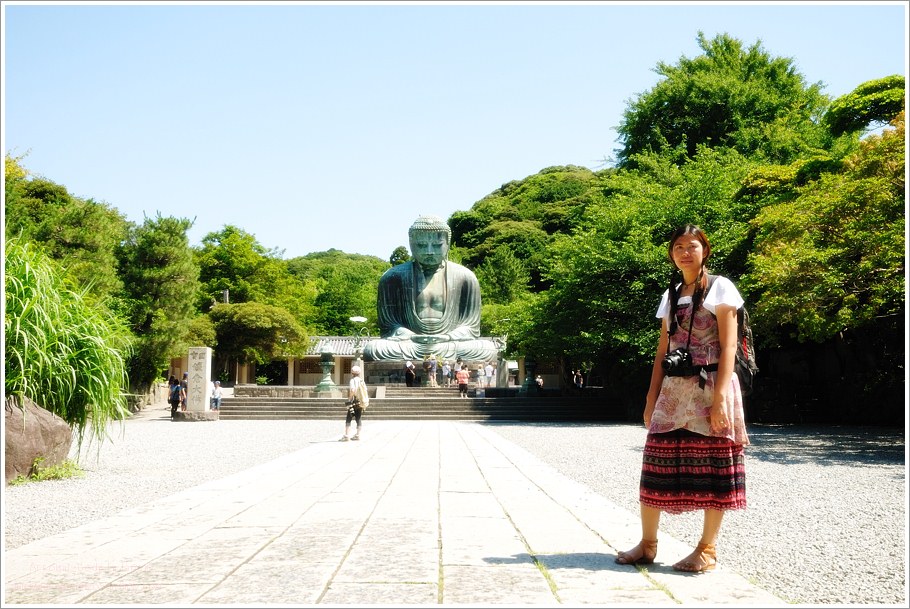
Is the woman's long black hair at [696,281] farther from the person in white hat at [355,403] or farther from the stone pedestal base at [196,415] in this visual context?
the stone pedestal base at [196,415]

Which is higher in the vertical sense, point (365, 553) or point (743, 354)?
point (743, 354)

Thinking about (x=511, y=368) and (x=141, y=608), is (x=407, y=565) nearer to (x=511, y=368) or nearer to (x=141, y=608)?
(x=141, y=608)

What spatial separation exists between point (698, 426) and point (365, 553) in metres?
1.69

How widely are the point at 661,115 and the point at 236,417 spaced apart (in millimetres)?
20320

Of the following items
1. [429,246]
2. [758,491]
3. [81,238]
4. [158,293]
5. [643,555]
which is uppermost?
[429,246]

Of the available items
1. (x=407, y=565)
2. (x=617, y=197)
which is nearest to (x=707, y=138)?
(x=617, y=197)

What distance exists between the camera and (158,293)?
84.1ft

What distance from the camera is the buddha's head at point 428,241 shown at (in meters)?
27.4

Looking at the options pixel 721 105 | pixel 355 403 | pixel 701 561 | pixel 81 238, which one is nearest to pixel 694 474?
pixel 701 561

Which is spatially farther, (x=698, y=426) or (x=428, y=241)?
(x=428, y=241)

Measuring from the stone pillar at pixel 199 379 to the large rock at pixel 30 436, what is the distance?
1199 cm

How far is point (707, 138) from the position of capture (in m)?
29.6

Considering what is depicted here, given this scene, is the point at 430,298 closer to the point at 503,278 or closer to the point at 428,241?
the point at 428,241

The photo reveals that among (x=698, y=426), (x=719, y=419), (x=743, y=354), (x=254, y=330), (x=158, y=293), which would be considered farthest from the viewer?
(x=254, y=330)
